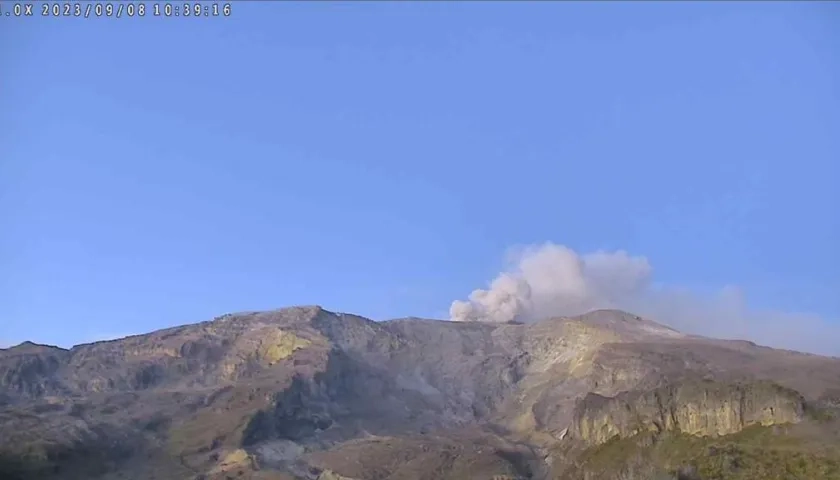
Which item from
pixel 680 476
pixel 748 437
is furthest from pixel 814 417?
pixel 680 476

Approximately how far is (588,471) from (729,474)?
160 feet

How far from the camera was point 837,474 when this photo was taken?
455 feet

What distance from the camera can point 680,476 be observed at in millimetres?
154625

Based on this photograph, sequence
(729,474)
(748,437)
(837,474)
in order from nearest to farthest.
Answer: (837,474) → (729,474) → (748,437)

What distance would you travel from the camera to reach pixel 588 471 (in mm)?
197875

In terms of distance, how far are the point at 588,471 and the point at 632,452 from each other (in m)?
12.0

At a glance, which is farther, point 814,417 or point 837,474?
point 814,417

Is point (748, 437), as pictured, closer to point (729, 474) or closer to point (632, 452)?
point (632, 452)

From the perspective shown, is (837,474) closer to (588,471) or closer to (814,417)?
(814,417)

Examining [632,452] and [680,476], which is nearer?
[680,476]

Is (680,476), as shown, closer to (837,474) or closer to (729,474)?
(729,474)

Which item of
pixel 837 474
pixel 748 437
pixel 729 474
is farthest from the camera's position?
pixel 748 437

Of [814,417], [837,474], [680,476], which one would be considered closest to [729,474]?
[680,476]

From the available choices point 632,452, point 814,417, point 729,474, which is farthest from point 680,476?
point 814,417
